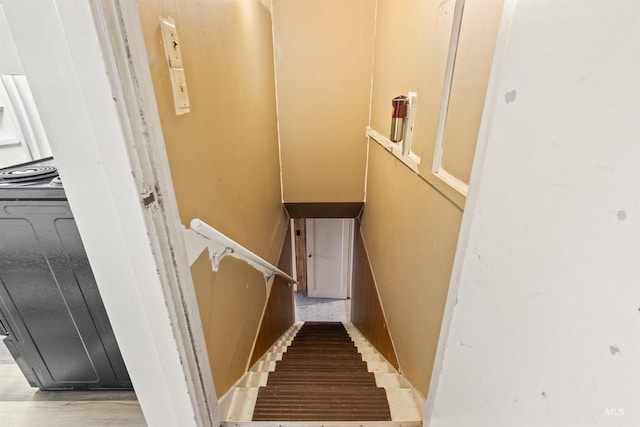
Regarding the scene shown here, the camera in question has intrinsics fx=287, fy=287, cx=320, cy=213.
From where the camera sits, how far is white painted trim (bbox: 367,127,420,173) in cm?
130

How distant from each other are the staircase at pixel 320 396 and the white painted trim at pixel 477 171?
0.38 meters

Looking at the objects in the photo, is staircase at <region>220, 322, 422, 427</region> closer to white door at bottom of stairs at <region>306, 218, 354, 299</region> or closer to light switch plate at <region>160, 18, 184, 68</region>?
light switch plate at <region>160, 18, 184, 68</region>

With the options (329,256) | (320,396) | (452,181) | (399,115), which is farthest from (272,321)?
(329,256)

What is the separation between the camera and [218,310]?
3.77 feet

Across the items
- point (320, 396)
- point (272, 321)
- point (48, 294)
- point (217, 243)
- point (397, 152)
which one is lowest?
point (272, 321)

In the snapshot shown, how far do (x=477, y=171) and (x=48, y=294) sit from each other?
1.47 meters

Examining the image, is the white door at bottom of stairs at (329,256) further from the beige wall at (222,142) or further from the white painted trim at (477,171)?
the white painted trim at (477,171)

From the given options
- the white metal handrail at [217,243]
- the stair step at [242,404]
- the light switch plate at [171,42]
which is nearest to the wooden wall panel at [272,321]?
the stair step at [242,404]

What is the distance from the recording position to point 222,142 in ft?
3.89

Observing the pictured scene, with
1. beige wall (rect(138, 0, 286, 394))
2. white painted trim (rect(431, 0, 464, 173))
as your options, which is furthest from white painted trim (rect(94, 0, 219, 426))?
white painted trim (rect(431, 0, 464, 173))

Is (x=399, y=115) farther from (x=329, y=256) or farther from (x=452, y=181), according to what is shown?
(x=329, y=256)

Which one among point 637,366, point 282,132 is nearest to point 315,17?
point 282,132

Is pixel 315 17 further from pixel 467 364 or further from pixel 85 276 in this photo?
pixel 467 364

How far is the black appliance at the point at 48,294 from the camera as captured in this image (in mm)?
932
